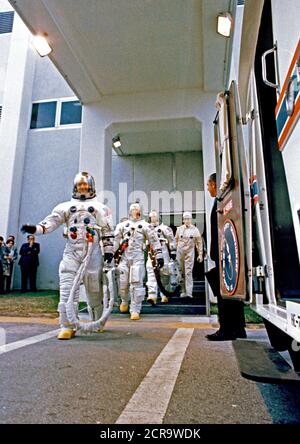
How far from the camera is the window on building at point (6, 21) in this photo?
11834 millimetres

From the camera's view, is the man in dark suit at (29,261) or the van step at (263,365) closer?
the van step at (263,365)

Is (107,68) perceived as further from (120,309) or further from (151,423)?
(151,423)

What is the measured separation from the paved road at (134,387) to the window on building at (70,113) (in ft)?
29.7

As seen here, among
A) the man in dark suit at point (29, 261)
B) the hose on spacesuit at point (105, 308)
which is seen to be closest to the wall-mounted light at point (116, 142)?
the man in dark suit at point (29, 261)

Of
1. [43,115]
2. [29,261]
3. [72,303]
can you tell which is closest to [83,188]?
[72,303]

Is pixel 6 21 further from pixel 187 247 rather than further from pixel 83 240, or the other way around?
pixel 83 240

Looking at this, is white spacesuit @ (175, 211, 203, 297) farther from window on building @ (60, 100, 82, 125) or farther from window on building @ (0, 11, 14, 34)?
window on building @ (0, 11, 14, 34)

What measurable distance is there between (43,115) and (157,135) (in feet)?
15.1

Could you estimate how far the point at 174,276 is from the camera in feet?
24.7

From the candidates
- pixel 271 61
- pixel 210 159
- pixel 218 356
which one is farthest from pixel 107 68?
pixel 218 356

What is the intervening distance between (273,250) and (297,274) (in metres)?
0.17

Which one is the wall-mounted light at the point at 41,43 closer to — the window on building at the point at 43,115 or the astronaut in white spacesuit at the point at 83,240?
the astronaut in white spacesuit at the point at 83,240

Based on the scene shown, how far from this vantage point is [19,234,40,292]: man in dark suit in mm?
9453

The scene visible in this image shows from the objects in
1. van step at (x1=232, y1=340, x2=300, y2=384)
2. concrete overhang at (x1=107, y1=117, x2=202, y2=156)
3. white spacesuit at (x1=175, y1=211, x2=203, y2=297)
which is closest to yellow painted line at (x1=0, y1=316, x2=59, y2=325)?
white spacesuit at (x1=175, y1=211, x2=203, y2=297)
